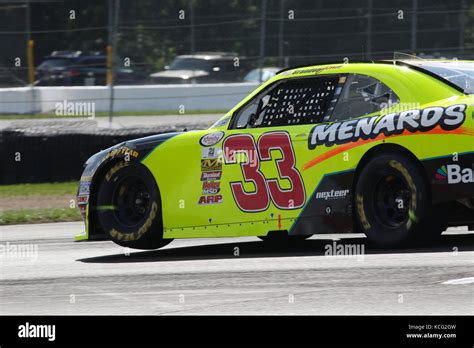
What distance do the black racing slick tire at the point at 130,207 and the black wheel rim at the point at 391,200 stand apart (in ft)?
7.17

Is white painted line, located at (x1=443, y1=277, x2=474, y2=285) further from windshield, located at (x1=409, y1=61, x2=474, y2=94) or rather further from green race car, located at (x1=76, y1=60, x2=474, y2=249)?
windshield, located at (x1=409, y1=61, x2=474, y2=94)

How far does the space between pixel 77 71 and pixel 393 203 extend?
15911mm

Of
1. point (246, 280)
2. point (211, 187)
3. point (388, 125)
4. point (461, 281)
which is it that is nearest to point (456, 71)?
point (388, 125)

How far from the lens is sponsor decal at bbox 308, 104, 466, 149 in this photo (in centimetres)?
Answer: 869

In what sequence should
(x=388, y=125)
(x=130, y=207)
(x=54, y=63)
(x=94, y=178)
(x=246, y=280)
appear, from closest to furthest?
(x=246, y=280)
(x=388, y=125)
(x=130, y=207)
(x=94, y=178)
(x=54, y=63)

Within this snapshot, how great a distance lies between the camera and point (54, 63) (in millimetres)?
23922

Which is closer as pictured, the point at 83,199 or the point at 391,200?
the point at 391,200

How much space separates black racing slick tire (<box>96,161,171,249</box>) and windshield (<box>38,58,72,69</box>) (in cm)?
1339

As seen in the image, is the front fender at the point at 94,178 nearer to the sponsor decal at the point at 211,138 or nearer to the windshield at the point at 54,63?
the sponsor decal at the point at 211,138

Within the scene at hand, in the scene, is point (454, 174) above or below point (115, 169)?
above

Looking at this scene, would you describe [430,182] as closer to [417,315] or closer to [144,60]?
[417,315]

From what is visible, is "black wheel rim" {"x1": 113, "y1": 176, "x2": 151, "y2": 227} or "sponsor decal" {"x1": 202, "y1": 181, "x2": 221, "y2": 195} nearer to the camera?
"sponsor decal" {"x1": 202, "y1": 181, "x2": 221, "y2": 195}

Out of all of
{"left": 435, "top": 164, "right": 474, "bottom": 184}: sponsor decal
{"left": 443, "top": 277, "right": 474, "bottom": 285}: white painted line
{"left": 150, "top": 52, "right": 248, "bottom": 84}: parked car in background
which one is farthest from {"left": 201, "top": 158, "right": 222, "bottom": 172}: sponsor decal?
{"left": 150, "top": 52, "right": 248, "bottom": 84}: parked car in background

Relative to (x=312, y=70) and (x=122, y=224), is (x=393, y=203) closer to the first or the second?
(x=312, y=70)
